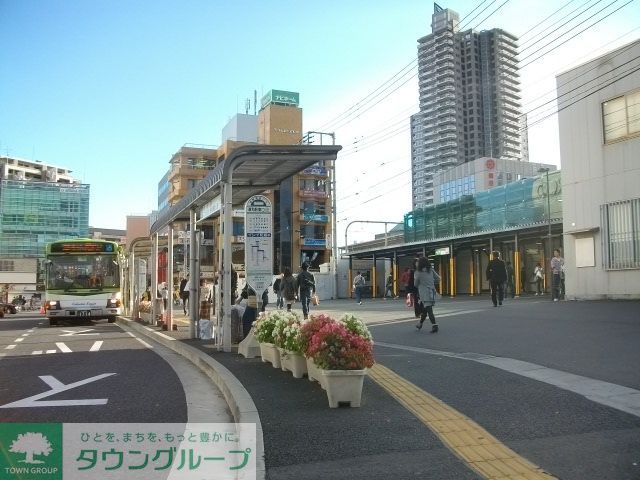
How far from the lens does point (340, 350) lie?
5.87 meters

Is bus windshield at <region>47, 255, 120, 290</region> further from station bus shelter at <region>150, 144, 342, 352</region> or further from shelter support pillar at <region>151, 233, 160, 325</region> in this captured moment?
station bus shelter at <region>150, 144, 342, 352</region>

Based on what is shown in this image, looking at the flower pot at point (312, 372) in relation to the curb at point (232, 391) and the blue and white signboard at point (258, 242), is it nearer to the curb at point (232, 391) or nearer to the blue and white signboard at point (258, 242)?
the curb at point (232, 391)

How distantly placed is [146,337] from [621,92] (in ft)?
53.7

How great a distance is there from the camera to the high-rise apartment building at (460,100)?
109 feet

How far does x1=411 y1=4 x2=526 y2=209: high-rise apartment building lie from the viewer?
33.3 metres

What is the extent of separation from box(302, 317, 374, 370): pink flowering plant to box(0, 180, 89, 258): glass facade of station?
99832 mm

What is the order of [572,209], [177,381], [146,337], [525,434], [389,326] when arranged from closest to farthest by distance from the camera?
[525,434] < [177,381] < [389,326] < [146,337] < [572,209]

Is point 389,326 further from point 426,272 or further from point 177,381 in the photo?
point 177,381

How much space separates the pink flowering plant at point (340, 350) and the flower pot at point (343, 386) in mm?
85

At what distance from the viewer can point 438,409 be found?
5578 millimetres

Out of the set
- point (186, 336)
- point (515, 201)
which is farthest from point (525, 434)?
point (515, 201)

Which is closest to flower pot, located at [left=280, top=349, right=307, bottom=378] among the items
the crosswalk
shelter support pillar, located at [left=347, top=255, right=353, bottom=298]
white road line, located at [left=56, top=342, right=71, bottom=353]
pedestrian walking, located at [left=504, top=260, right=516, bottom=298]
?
the crosswalk

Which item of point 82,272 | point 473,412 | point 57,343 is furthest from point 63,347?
point 473,412

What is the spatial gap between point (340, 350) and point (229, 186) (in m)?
5.36
